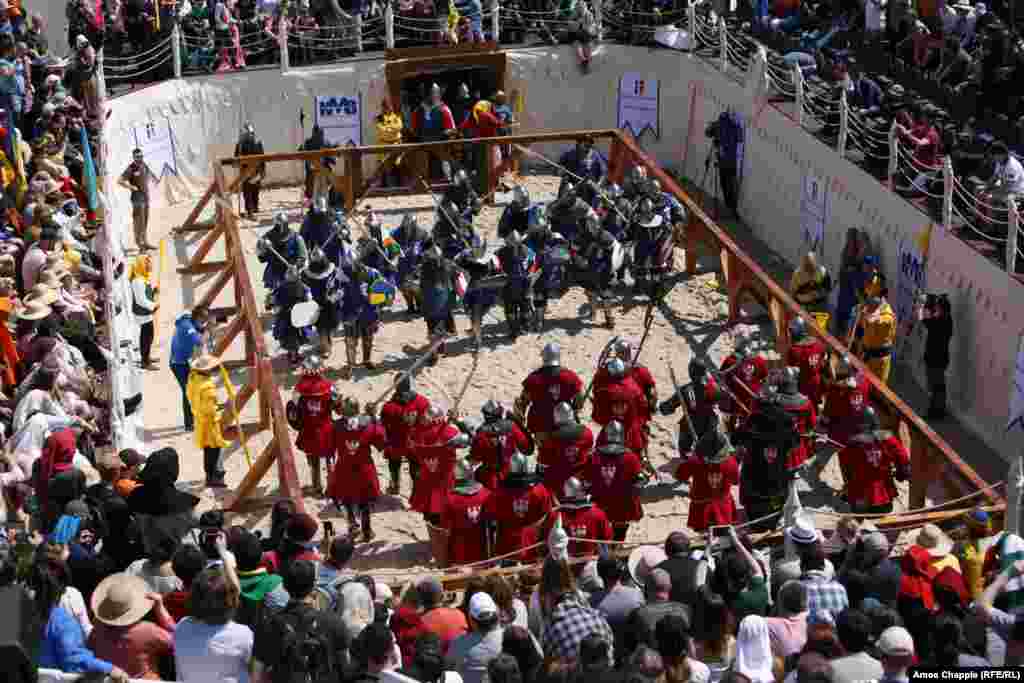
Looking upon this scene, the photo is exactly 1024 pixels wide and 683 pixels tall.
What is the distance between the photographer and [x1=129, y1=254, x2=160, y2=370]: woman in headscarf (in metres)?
18.4

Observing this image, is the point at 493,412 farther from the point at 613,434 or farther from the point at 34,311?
the point at 34,311

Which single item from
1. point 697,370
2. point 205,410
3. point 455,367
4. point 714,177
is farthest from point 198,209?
point 697,370

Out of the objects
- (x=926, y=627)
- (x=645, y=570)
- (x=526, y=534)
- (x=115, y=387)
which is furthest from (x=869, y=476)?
(x=115, y=387)

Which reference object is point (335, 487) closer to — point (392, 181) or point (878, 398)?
point (878, 398)

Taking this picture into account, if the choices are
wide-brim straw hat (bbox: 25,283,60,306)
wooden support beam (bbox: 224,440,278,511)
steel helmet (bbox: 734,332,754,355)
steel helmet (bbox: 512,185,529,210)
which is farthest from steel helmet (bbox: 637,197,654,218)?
wide-brim straw hat (bbox: 25,283,60,306)

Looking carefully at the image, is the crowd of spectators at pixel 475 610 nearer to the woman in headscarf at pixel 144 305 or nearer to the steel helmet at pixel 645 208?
the woman in headscarf at pixel 144 305

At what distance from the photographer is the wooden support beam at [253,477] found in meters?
14.8

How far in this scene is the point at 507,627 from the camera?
30.4ft

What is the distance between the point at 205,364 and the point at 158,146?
9.94 meters

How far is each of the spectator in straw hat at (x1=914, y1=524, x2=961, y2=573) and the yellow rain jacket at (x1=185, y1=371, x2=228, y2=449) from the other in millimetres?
6901

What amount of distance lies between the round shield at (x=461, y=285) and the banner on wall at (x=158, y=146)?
277 inches

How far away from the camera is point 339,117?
26078 mm

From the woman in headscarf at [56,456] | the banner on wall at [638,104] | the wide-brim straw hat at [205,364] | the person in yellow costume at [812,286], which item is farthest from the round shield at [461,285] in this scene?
the banner on wall at [638,104]

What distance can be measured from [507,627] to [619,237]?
38.7 ft
